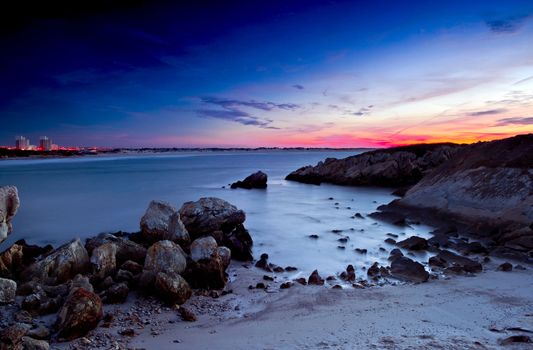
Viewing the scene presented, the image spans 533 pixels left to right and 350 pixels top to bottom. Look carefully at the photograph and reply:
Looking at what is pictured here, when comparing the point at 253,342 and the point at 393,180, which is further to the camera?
the point at 393,180

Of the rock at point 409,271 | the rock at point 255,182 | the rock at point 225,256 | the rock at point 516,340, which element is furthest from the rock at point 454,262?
the rock at point 255,182

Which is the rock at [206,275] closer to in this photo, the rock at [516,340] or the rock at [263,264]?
the rock at [263,264]

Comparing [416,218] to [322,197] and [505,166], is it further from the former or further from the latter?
[322,197]

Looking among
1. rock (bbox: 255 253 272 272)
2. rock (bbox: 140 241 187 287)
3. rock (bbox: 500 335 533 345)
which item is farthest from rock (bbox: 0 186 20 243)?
rock (bbox: 500 335 533 345)

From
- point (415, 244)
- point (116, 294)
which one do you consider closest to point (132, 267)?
point (116, 294)

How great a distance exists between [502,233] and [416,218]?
3.75 metres

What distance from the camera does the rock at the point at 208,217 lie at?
37.7 feet

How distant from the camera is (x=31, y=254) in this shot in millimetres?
9469

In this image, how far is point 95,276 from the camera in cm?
721

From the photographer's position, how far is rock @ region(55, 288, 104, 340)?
5055mm

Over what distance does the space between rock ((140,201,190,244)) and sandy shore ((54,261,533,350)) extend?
3.18m

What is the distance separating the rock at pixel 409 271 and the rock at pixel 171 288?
467cm

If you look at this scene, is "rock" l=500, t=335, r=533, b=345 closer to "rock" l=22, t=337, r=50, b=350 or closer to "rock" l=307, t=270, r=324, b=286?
"rock" l=307, t=270, r=324, b=286

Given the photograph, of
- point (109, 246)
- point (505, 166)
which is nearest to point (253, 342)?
point (109, 246)
